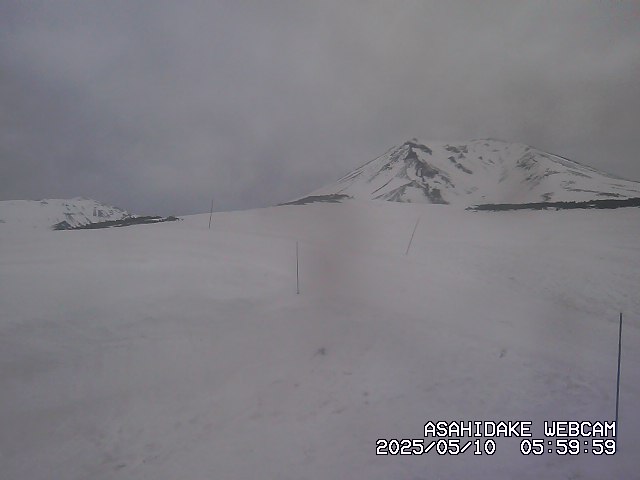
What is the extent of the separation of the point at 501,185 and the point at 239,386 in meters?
Answer: 163

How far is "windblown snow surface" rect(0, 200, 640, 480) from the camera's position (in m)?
6.10

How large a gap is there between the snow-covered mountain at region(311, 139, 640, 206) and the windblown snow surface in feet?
309

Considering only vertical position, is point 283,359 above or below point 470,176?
below

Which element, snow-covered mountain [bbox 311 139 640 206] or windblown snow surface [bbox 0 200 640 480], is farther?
snow-covered mountain [bbox 311 139 640 206]

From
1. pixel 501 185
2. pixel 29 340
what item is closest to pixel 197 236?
pixel 29 340

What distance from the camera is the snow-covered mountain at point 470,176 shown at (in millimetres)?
111731

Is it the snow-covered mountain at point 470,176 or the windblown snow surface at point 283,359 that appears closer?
the windblown snow surface at point 283,359

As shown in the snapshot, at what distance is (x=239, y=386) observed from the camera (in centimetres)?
787

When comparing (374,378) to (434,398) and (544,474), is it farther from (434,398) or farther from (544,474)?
(544,474)

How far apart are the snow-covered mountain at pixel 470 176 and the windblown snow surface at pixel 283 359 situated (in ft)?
309

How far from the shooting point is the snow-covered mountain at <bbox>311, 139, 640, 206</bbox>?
11173 cm

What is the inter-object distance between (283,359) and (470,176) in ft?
534

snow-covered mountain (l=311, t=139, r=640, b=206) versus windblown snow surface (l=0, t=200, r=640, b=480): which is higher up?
snow-covered mountain (l=311, t=139, r=640, b=206)

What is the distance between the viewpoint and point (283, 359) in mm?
8688
